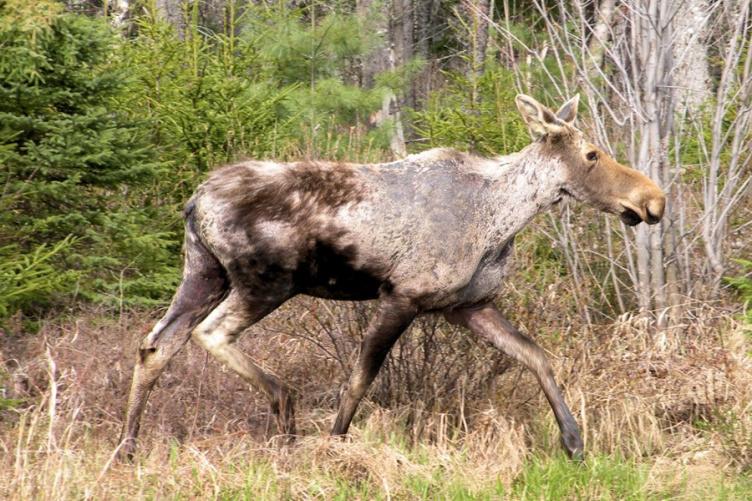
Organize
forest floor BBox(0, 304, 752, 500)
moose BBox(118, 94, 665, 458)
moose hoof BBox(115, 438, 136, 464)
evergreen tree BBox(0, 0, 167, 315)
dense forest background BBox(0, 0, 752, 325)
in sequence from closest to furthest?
forest floor BBox(0, 304, 752, 500)
moose hoof BBox(115, 438, 136, 464)
moose BBox(118, 94, 665, 458)
dense forest background BBox(0, 0, 752, 325)
evergreen tree BBox(0, 0, 167, 315)

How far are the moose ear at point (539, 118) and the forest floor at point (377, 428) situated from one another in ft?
5.08

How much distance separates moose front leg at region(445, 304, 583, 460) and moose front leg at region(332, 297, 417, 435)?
47 centimetres

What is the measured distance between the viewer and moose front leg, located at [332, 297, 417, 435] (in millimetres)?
6383

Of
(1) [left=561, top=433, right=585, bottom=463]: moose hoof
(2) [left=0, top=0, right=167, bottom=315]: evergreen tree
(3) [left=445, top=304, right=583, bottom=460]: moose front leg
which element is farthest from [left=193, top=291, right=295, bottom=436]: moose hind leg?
(2) [left=0, top=0, right=167, bottom=315]: evergreen tree

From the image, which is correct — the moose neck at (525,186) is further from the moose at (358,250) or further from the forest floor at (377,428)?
the forest floor at (377,428)

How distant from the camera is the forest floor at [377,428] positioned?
5648 mm

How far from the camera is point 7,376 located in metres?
7.20

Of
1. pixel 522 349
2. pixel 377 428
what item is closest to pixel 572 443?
pixel 522 349

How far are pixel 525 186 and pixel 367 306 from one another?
4.64ft

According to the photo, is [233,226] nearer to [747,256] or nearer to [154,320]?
[154,320]

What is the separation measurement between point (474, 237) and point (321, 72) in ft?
32.1

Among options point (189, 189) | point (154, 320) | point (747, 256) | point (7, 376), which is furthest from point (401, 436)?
point (189, 189)

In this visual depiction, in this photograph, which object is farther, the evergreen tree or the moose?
the evergreen tree

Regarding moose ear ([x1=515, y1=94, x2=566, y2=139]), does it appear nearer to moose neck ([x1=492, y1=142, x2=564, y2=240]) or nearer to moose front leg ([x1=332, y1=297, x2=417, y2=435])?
moose neck ([x1=492, y1=142, x2=564, y2=240])
